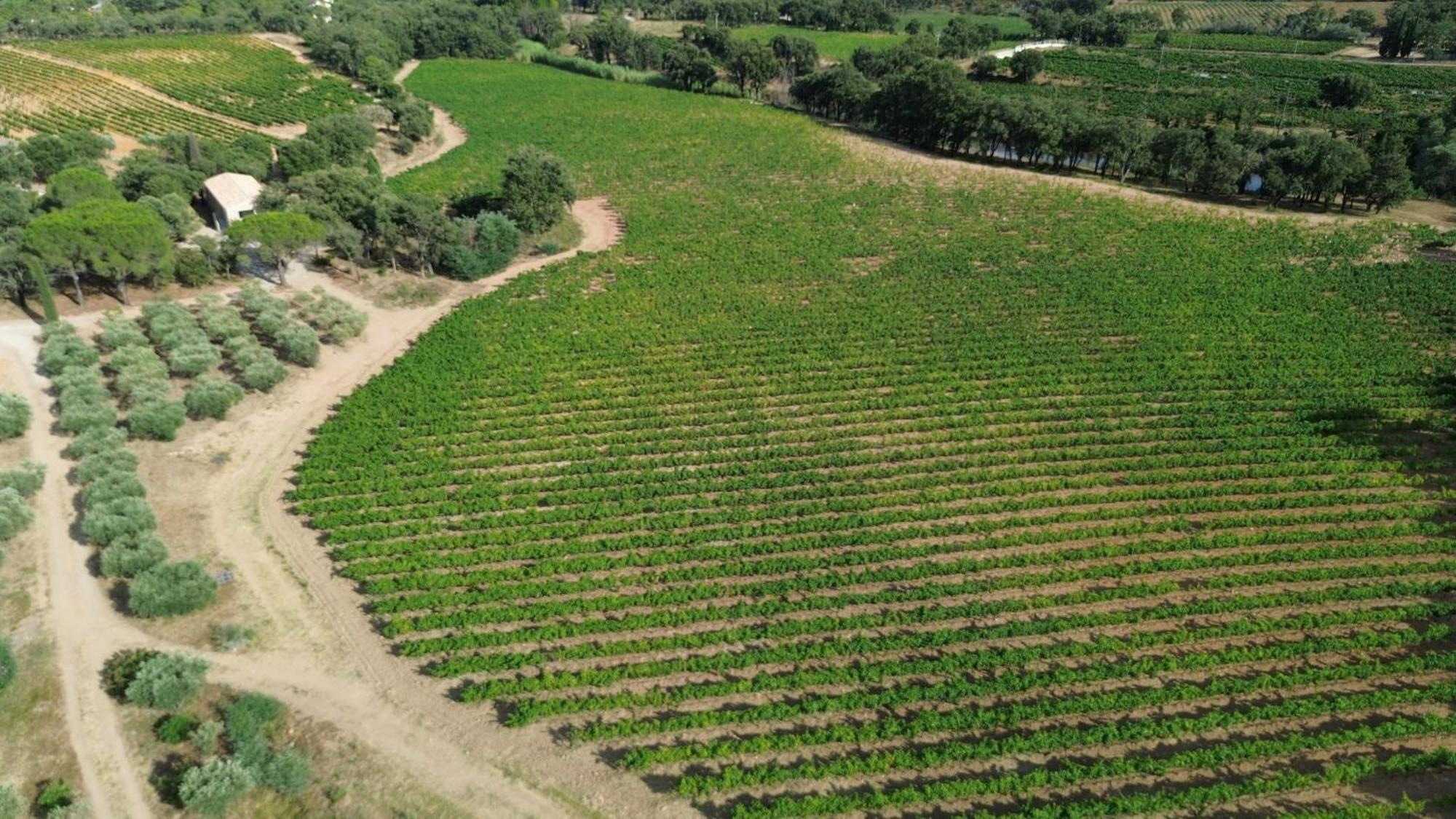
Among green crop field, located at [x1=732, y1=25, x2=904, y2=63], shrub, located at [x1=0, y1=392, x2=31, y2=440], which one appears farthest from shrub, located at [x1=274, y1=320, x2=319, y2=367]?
green crop field, located at [x1=732, y1=25, x2=904, y2=63]

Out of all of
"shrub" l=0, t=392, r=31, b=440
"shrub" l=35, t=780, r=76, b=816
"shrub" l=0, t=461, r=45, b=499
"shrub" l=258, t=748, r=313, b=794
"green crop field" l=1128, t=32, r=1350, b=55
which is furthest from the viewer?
"green crop field" l=1128, t=32, r=1350, b=55

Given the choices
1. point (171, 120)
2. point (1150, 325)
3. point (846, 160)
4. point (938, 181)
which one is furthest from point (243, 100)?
Answer: point (1150, 325)

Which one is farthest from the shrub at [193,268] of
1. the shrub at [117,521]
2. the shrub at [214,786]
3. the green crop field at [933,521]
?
the shrub at [214,786]

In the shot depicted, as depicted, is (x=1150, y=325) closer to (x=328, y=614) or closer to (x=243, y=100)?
(x=328, y=614)

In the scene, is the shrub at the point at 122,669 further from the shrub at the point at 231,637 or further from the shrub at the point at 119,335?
the shrub at the point at 119,335

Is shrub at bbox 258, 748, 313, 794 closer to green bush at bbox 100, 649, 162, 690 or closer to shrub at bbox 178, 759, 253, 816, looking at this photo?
shrub at bbox 178, 759, 253, 816

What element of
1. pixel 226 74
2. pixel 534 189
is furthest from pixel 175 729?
pixel 226 74
